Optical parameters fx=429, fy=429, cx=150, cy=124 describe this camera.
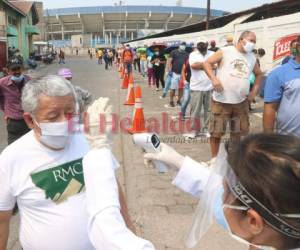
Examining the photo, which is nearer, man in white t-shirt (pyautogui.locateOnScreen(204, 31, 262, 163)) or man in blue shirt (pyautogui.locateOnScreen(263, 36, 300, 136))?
man in blue shirt (pyautogui.locateOnScreen(263, 36, 300, 136))

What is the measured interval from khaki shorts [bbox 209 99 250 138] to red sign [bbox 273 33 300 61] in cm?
559

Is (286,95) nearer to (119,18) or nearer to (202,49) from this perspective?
(202,49)

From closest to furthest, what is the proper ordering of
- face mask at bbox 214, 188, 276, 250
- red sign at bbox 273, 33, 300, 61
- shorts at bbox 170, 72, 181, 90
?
1. face mask at bbox 214, 188, 276, 250
2. red sign at bbox 273, 33, 300, 61
3. shorts at bbox 170, 72, 181, 90

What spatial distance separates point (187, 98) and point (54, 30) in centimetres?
12434

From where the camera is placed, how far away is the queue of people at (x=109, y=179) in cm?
110

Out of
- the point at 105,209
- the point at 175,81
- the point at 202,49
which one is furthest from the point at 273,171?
the point at 175,81

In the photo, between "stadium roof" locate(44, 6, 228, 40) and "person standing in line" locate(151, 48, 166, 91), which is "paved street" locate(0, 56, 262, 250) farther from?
"stadium roof" locate(44, 6, 228, 40)

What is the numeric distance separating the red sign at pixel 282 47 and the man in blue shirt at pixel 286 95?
23.5 feet

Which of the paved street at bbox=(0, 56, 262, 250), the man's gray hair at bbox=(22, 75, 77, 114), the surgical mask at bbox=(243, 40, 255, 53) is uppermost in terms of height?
the surgical mask at bbox=(243, 40, 255, 53)

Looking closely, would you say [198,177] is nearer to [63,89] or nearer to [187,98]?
[63,89]

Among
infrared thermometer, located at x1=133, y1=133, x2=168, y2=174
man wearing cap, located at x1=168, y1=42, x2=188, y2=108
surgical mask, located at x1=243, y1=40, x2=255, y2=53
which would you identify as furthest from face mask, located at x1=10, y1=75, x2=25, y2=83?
man wearing cap, located at x1=168, y1=42, x2=188, y2=108

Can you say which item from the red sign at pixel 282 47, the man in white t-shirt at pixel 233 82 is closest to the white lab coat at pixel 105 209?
the man in white t-shirt at pixel 233 82

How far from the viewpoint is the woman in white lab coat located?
1.06 metres

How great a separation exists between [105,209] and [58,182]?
35.8 inches
